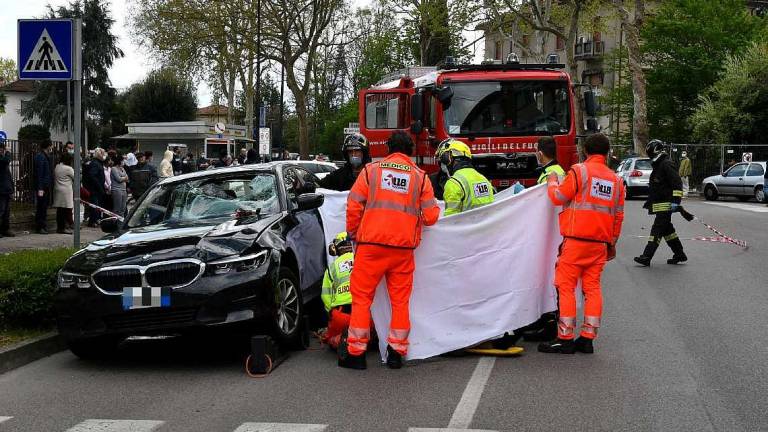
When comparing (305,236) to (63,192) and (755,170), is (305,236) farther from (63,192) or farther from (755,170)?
(755,170)

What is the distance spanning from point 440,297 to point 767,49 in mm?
44434

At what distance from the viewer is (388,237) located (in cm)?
689

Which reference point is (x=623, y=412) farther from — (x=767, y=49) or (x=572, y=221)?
(x=767, y=49)

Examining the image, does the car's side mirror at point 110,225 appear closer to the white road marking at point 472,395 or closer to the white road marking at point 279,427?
the white road marking at point 279,427

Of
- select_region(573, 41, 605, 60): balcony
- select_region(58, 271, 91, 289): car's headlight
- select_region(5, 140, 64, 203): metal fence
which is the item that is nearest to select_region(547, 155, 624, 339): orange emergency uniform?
select_region(58, 271, 91, 289): car's headlight

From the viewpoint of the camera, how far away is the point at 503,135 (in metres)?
14.1

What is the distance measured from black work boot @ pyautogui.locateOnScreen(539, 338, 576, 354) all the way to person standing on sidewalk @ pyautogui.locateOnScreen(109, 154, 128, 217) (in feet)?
44.9

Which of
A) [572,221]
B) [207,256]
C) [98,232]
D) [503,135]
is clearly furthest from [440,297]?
[98,232]

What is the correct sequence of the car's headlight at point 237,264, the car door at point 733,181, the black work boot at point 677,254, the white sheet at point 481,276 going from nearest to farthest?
the car's headlight at point 237,264 < the white sheet at point 481,276 < the black work boot at point 677,254 < the car door at point 733,181

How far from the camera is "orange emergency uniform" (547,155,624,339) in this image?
7520mm

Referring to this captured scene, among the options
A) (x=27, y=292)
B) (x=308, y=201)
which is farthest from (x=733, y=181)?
(x=27, y=292)

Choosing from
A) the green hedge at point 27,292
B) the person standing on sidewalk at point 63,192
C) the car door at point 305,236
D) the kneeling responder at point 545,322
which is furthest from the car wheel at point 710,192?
the green hedge at point 27,292

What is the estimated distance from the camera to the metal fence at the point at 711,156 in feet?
128

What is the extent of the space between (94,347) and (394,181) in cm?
299
